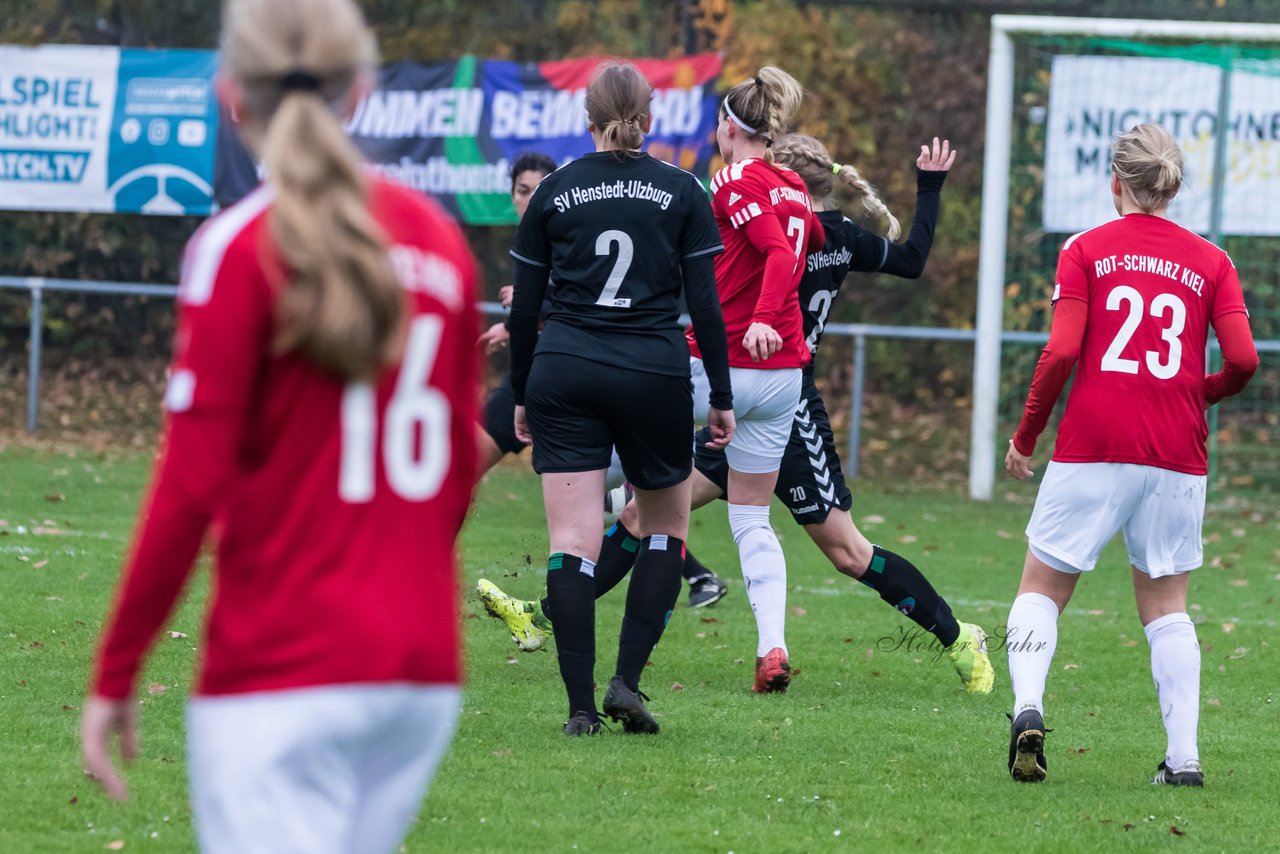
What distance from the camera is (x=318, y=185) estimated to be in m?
2.13

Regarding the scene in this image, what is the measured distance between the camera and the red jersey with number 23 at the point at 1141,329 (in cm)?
482

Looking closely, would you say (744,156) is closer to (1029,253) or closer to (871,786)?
(871,786)

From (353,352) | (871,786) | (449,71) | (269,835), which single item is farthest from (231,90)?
(449,71)

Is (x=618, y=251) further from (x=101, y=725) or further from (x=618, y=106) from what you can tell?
(x=101, y=725)

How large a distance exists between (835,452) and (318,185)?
452cm

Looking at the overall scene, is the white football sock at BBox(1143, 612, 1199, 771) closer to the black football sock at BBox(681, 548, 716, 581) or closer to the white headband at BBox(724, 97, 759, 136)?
the white headband at BBox(724, 97, 759, 136)

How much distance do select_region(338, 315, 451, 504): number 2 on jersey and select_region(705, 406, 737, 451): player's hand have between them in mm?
3108

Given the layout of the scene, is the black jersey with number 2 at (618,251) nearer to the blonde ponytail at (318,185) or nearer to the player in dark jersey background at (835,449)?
the player in dark jersey background at (835,449)

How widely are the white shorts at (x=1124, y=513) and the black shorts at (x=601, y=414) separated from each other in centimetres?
111

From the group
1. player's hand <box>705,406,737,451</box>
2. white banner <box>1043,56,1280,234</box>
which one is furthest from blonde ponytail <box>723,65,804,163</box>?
white banner <box>1043,56,1280,234</box>

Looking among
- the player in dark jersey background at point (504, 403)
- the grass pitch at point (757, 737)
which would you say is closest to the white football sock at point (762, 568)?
the grass pitch at point (757, 737)

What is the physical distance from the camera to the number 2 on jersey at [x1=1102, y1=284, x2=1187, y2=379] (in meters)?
4.82

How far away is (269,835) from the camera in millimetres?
2096

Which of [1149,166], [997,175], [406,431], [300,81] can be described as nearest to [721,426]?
[1149,166]
